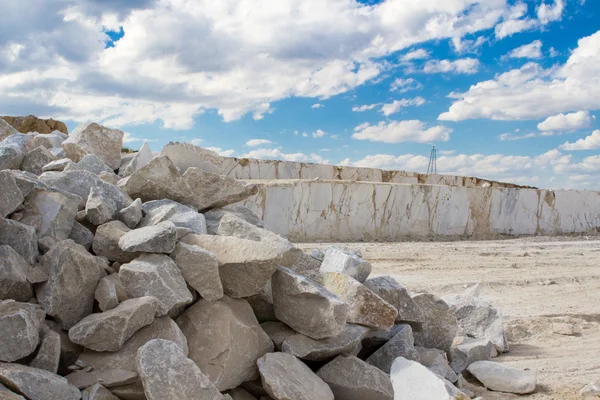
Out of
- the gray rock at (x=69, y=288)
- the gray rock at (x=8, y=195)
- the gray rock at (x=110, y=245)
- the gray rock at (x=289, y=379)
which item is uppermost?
the gray rock at (x=8, y=195)

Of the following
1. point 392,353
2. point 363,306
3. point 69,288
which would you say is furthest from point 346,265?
point 69,288

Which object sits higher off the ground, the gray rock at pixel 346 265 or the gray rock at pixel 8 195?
the gray rock at pixel 8 195

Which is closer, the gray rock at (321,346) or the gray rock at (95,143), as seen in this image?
the gray rock at (321,346)

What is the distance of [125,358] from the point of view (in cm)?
260

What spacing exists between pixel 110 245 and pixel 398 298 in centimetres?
188

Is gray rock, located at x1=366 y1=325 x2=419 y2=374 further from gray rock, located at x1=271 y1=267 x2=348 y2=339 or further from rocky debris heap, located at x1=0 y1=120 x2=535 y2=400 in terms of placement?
gray rock, located at x1=271 y1=267 x2=348 y2=339

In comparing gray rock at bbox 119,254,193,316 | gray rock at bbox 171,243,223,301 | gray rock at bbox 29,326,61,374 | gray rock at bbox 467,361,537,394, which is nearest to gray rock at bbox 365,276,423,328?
gray rock at bbox 467,361,537,394

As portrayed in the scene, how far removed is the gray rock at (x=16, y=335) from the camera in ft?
7.85

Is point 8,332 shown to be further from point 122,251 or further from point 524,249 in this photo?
point 524,249

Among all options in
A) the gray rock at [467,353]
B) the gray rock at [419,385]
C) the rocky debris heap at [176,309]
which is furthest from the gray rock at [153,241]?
the gray rock at [467,353]

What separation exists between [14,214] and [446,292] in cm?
472

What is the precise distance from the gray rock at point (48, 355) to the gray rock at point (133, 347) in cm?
14

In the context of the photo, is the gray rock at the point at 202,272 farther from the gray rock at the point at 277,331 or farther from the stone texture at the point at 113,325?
the gray rock at the point at 277,331

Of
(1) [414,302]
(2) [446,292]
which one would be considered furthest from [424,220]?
(1) [414,302]
